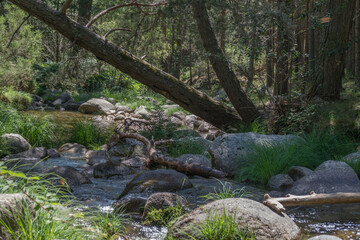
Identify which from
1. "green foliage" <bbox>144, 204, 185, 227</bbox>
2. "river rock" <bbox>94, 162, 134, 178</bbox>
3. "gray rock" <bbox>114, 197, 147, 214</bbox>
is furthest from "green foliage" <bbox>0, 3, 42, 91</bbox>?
"green foliage" <bbox>144, 204, 185, 227</bbox>

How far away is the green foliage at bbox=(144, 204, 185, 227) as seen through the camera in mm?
3967

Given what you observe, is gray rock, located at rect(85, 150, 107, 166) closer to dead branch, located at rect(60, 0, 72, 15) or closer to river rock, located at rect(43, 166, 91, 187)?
river rock, located at rect(43, 166, 91, 187)

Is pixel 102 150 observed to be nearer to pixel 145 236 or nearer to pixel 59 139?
pixel 59 139

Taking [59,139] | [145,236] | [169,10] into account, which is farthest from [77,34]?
[145,236]

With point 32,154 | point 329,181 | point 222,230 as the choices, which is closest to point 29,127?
point 32,154

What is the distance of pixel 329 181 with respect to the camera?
5113 millimetres

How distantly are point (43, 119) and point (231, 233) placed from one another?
278 inches

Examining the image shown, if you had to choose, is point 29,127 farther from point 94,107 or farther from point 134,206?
point 94,107

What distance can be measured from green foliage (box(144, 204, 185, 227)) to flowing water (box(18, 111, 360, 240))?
3.7 inches

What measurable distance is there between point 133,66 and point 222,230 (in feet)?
17.7

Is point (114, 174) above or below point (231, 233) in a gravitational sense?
below

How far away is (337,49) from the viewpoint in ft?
27.4

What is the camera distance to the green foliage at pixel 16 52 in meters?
14.5

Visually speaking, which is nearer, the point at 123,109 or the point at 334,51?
the point at 334,51
